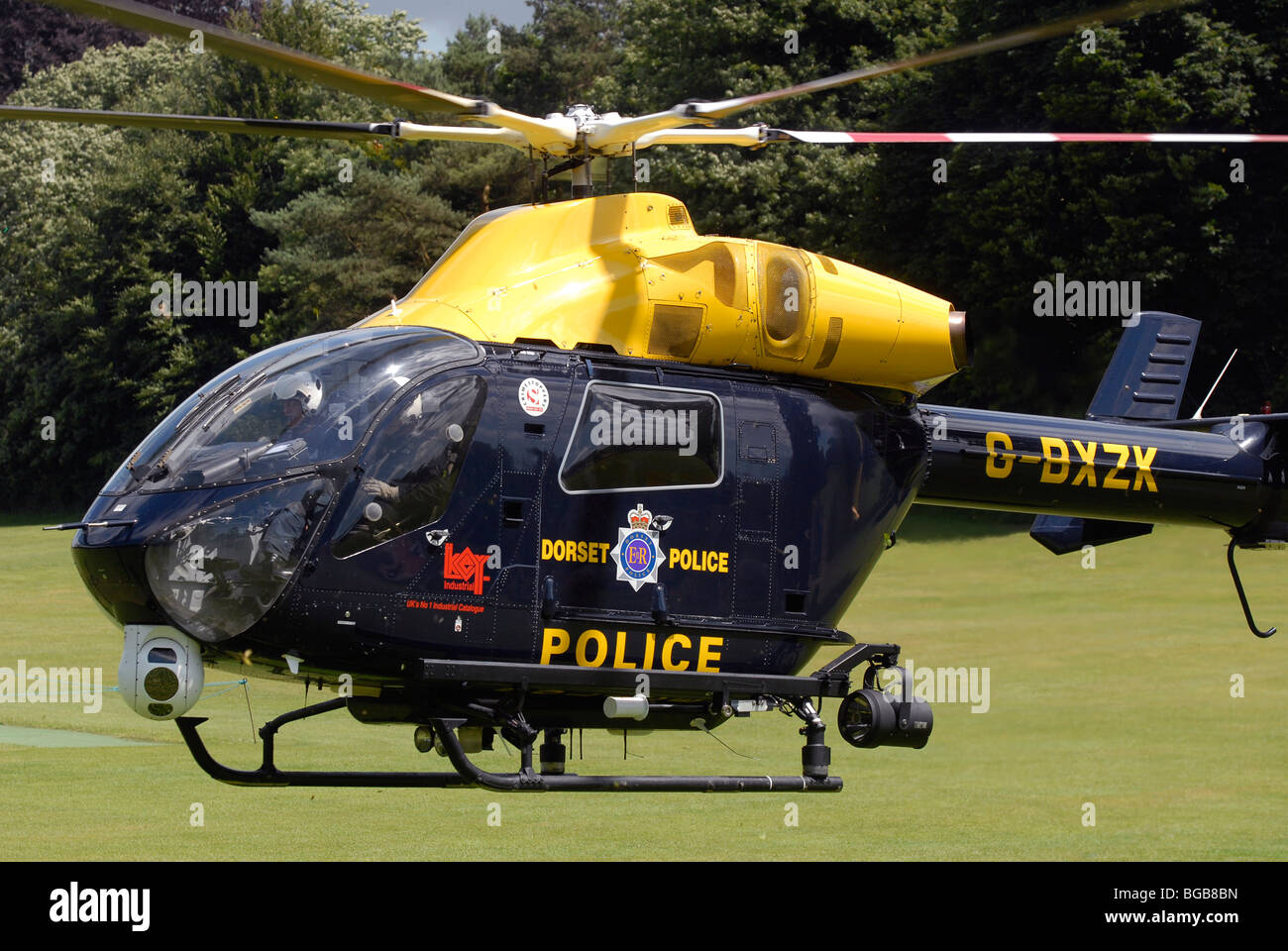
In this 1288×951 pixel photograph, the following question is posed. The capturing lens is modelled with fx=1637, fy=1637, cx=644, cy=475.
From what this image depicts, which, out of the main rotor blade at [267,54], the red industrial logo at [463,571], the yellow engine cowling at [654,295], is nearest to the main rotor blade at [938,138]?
the yellow engine cowling at [654,295]

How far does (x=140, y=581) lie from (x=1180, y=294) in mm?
36491

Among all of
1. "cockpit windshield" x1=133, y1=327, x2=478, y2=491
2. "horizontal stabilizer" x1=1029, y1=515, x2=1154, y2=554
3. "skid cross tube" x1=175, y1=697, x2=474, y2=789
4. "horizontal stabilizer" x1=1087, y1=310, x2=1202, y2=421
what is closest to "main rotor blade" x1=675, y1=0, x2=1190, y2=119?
"cockpit windshield" x1=133, y1=327, x2=478, y2=491

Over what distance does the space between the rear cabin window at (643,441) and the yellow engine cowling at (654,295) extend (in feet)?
1.29

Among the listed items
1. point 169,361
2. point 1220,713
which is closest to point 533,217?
point 1220,713

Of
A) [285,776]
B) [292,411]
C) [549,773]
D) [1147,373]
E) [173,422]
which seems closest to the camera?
[292,411]

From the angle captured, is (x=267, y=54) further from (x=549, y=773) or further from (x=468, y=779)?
(x=549, y=773)

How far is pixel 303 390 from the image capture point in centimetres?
980

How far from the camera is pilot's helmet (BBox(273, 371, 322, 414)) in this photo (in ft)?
32.0

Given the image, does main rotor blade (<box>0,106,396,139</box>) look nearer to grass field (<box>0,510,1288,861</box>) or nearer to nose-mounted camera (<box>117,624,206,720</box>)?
nose-mounted camera (<box>117,624,206,720</box>)

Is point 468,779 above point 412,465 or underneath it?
underneath

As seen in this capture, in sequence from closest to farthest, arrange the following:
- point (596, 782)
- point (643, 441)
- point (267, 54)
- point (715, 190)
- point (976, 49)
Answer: point (267, 54)
point (596, 782)
point (976, 49)
point (643, 441)
point (715, 190)

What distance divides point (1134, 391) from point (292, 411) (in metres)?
8.11

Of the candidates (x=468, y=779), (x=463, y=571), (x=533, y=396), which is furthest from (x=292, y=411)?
(x=468, y=779)

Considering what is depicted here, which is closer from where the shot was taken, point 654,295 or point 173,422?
point 173,422
